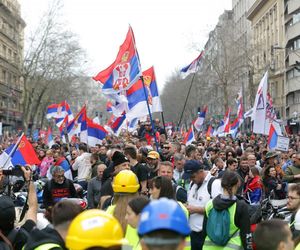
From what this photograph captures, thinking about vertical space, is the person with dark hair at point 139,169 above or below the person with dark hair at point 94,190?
above

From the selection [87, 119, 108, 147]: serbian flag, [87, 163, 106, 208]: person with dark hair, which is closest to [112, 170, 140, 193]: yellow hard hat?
[87, 163, 106, 208]: person with dark hair

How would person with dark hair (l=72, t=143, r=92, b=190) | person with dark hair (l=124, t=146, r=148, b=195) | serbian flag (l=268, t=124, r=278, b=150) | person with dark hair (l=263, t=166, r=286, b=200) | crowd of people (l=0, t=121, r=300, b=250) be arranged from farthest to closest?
serbian flag (l=268, t=124, r=278, b=150)
person with dark hair (l=72, t=143, r=92, b=190)
person with dark hair (l=263, t=166, r=286, b=200)
person with dark hair (l=124, t=146, r=148, b=195)
crowd of people (l=0, t=121, r=300, b=250)

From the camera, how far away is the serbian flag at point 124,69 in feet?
42.8

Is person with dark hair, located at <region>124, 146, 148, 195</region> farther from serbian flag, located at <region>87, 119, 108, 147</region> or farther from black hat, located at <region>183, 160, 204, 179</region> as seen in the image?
serbian flag, located at <region>87, 119, 108, 147</region>

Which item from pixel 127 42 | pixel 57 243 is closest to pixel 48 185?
pixel 57 243

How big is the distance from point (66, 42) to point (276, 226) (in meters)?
52.3

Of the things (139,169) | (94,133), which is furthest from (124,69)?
(139,169)

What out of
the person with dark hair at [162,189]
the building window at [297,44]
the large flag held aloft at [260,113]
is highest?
the building window at [297,44]

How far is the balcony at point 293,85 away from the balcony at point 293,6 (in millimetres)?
6903

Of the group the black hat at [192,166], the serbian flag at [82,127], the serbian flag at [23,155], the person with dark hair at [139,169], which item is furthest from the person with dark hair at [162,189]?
the serbian flag at [82,127]

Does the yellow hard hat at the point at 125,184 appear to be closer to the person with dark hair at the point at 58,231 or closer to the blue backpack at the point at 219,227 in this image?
the blue backpack at the point at 219,227

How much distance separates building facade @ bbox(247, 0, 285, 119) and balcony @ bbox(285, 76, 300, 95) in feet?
6.82

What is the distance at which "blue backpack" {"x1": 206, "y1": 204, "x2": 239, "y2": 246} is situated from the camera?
5.33 m

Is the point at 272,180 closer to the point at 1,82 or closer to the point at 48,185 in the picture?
the point at 48,185
